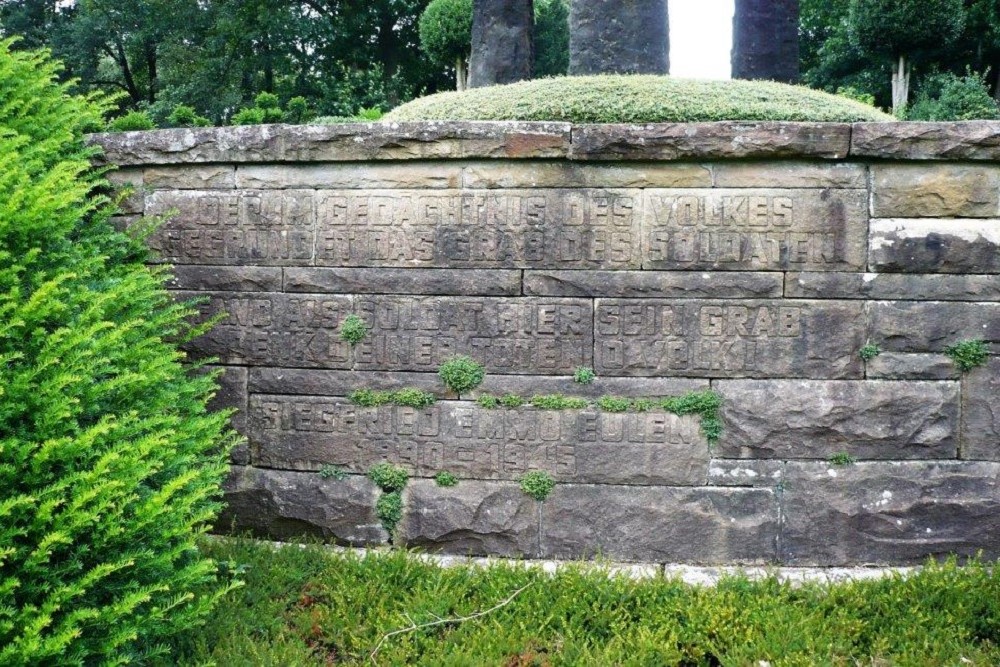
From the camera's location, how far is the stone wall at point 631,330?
175 inches

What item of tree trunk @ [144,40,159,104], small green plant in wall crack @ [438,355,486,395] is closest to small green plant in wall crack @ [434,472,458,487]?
small green plant in wall crack @ [438,355,486,395]

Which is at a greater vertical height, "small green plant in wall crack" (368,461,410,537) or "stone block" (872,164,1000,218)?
"stone block" (872,164,1000,218)

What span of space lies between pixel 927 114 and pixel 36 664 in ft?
47.2

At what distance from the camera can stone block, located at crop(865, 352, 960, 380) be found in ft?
14.6

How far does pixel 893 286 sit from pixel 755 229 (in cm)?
79

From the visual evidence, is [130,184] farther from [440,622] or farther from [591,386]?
[440,622]

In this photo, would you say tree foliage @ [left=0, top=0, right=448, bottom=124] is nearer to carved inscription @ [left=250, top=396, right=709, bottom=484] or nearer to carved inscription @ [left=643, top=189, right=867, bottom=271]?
carved inscription @ [left=250, top=396, right=709, bottom=484]

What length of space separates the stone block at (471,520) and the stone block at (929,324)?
2097mm

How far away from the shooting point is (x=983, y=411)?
14.6ft

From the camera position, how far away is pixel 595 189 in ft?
15.0

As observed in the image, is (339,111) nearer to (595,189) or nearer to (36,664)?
(595,189)

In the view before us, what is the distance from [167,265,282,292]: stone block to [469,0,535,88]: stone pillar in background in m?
7.80

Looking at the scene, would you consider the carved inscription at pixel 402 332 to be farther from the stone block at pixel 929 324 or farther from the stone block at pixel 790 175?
the stone block at pixel 929 324

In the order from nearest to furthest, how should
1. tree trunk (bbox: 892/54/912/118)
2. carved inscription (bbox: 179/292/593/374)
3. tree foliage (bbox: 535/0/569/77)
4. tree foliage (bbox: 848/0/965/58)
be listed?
carved inscription (bbox: 179/292/593/374) → tree foliage (bbox: 848/0/965/58) → tree trunk (bbox: 892/54/912/118) → tree foliage (bbox: 535/0/569/77)
